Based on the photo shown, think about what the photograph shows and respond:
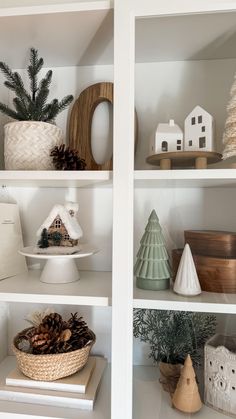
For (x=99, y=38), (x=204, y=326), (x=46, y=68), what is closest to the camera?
(x=204, y=326)

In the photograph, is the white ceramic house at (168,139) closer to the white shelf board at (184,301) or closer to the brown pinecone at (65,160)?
the brown pinecone at (65,160)

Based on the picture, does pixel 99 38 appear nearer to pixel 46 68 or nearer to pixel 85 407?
pixel 46 68

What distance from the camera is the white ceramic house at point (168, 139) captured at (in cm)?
72

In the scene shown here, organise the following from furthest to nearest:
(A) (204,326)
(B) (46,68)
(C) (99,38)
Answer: (B) (46,68)
(C) (99,38)
(A) (204,326)

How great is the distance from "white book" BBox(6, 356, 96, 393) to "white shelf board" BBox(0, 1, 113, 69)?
0.80 metres

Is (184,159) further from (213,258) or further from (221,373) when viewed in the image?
(221,373)

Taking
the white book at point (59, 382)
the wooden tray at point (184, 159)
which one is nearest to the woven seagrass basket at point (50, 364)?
the white book at point (59, 382)

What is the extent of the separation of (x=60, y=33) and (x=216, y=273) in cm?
65

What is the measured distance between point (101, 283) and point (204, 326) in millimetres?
262

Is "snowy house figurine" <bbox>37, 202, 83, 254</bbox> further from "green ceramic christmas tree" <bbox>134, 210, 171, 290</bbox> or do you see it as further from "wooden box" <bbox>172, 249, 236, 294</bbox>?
"wooden box" <bbox>172, 249, 236, 294</bbox>

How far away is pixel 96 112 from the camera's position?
0.91 meters

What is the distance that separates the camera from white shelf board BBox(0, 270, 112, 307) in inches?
28.7

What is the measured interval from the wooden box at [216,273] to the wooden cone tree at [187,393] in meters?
0.17

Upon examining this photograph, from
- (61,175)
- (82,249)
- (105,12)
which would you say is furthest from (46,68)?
(82,249)
